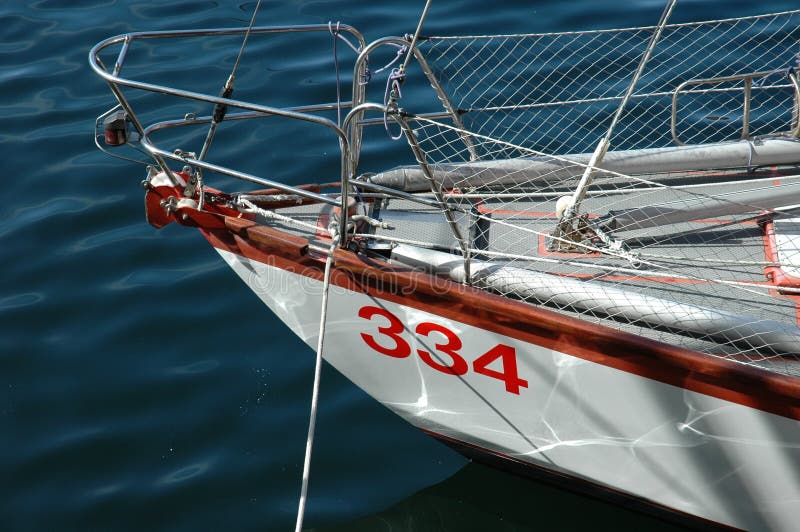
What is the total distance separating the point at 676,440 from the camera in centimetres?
326

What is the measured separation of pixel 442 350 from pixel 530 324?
44 cm

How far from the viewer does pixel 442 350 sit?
3.43 meters

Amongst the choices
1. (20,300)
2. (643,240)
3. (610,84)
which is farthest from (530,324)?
(610,84)

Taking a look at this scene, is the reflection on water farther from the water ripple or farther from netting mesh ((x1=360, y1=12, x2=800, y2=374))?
the water ripple

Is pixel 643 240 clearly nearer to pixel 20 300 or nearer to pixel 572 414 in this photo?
pixel 572 414

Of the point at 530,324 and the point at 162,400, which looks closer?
the point at 530,324

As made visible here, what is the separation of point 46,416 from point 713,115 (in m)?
4.61

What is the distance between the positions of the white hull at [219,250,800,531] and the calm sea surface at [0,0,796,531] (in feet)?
1.42

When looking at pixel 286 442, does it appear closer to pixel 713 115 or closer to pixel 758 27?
pixel 713 115

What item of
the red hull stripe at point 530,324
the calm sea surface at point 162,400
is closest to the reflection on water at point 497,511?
the calm sea surface at point 162,400

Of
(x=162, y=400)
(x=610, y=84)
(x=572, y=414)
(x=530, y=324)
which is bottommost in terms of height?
(x=162, y=400)

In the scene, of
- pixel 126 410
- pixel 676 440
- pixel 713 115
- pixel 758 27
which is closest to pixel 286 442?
pixel 126 410

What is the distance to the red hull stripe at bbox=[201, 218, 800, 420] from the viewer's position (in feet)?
9.64

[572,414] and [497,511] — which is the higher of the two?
[572,414]
